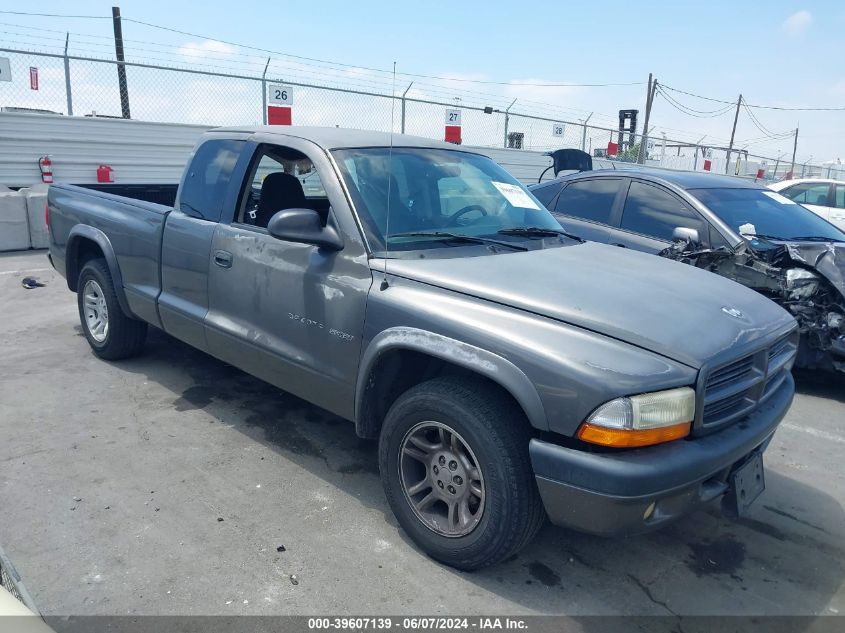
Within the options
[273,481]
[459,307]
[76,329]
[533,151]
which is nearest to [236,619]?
[273,481]

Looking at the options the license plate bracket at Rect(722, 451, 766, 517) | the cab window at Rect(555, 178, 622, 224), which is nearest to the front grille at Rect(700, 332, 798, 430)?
the license plate bracket at Rect(722, 451, 766, 517)

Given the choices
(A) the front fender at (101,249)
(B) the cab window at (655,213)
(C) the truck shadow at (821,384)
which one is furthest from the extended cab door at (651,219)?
(A) the front fender at (101,249)

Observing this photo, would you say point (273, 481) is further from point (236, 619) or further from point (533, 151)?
point (533, 151)

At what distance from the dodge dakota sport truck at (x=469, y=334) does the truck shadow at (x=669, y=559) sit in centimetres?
33

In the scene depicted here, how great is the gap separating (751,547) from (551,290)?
1684 millimetres

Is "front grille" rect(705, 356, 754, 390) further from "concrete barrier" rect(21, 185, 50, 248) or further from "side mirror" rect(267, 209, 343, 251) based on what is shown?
"concrete barrier" rect(21, 185, 50, 248)

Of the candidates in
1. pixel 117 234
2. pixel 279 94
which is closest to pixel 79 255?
pixel 117 234

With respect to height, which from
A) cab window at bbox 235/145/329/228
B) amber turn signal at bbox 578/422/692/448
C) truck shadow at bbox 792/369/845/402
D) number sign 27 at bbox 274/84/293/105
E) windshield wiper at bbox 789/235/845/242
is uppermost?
number sign 27 at bbox 274/84/293/105

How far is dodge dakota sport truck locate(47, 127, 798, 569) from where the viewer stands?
251cm

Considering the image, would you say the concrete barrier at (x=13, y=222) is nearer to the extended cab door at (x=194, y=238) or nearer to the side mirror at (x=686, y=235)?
the extended cab door at (x=194, y=238)

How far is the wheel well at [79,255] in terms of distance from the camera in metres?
5.40

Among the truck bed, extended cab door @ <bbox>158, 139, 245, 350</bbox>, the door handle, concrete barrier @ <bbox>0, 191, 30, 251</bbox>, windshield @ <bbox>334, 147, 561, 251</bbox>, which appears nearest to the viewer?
windshield @ <bbox>334, 147, 561, 251</bbox>

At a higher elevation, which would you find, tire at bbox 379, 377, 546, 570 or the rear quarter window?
the rear quarter window

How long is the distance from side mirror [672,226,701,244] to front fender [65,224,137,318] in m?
4.41
